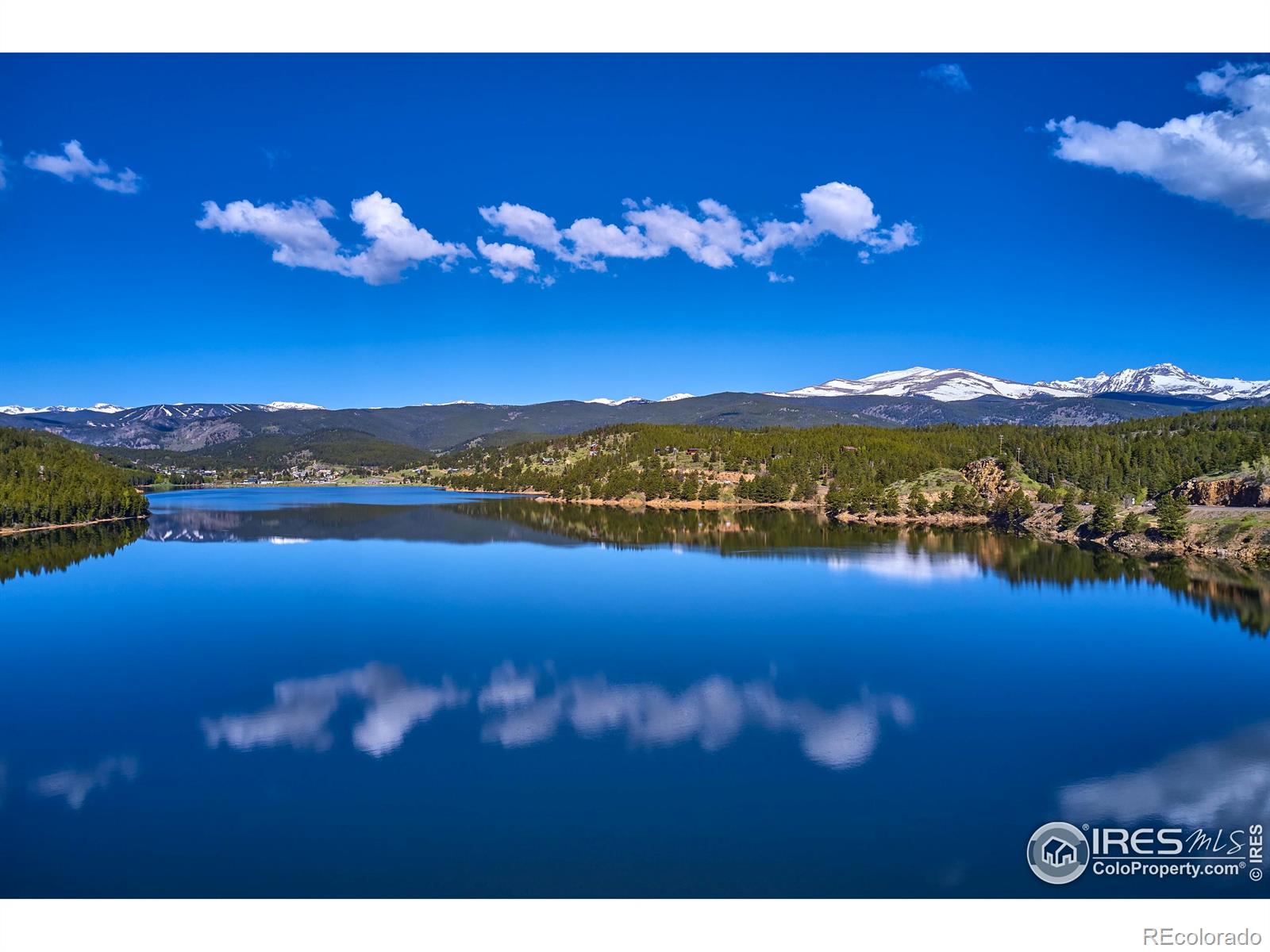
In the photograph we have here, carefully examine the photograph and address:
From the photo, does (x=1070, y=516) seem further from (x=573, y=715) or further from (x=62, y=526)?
(x=62, y=526)

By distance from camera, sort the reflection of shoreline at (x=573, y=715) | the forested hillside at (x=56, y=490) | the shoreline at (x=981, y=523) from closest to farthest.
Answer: the reflection of shoreline at (x=573, y=715) < the shoreline at (x=981, y=523) < the forested hillside at (x=56, y=490)

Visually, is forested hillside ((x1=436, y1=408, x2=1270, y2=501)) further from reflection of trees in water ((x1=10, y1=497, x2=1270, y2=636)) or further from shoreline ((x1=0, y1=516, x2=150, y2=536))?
shoreline ((x1=0, y1=516, x2=150, y2=536))

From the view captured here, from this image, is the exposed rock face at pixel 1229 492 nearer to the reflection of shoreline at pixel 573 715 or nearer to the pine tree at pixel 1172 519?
the pine tree at pixel 1172 519

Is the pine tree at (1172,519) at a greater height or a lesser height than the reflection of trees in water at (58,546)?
greater

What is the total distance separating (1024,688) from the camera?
24891mm

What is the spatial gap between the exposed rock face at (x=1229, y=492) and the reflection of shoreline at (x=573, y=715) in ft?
164

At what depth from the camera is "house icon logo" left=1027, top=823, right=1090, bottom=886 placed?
13672 millimetres

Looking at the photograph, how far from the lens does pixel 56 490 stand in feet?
285

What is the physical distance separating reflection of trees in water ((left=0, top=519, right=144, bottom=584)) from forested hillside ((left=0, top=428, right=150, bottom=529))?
2600mm

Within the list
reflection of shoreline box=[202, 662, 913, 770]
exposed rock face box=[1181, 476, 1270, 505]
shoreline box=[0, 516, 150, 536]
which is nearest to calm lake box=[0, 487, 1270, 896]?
reflection of shoreline box=[202, 662, 913, 770]

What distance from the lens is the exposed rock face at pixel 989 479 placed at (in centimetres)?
9069

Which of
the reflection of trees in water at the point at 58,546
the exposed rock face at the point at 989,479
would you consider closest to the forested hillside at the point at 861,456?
the exposed rock face at the point at 989,479

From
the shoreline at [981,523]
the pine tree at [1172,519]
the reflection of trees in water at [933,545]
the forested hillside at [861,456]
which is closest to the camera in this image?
the reflection of trees in water at [933,545]

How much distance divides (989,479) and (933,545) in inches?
1371
